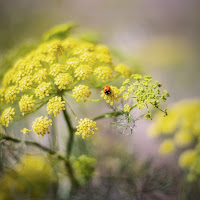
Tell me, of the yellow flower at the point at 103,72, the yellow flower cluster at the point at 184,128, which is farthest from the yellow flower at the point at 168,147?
the yellow flower at the point at 103,72

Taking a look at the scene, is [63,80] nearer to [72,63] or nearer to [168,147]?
[72,63]

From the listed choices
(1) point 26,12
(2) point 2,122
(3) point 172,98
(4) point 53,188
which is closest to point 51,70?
(2) point 2,122

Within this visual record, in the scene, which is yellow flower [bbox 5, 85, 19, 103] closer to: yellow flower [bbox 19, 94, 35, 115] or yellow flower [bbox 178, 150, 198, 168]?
yellow flower [bbox 19, 94, 35, 115]

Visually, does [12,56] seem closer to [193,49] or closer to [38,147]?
[38,147]

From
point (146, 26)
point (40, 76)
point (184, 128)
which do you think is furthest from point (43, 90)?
point (146, 26)

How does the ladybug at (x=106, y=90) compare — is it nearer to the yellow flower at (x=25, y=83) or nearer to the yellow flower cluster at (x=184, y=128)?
the yellow flower at (x=25, y=83)

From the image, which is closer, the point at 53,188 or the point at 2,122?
the point at 2,122
